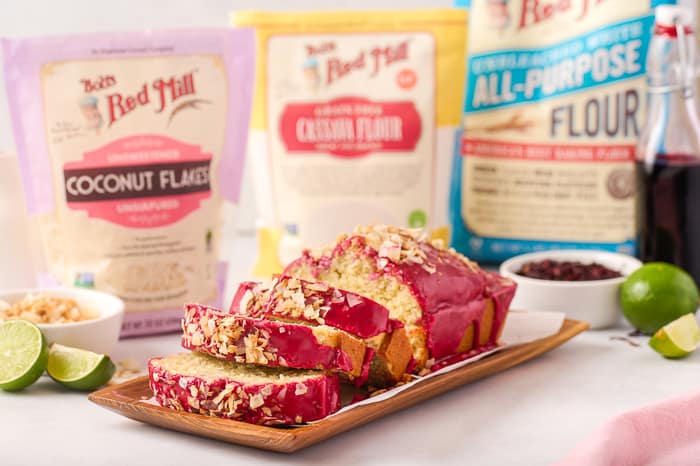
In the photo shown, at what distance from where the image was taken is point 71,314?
1.54 metres

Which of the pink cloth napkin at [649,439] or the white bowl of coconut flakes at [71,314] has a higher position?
the white bowl of coconut flakes at [71,314]

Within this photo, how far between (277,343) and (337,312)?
10cm

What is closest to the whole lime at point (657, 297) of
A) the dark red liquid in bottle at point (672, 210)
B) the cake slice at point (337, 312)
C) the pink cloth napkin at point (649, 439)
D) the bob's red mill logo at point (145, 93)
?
the dark red liquid in bottle at point (672, 210)

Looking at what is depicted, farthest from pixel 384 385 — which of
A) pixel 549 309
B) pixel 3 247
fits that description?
pixel 3 247

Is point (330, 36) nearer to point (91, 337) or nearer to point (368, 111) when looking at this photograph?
point (368, 111)

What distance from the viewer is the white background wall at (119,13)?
2352 millimetres

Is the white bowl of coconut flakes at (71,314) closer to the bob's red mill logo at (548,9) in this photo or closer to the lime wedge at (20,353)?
the lime wedge at (20,353)

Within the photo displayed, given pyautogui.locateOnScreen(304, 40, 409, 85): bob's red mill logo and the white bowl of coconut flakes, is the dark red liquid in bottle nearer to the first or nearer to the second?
pyautogui.locateOnScreen(304, 40, 409, 85): bob's red mill logo

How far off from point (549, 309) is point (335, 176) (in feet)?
1.90

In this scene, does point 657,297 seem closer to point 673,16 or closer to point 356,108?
point 673,16

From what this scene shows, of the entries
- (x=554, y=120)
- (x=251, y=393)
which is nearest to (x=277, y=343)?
(x=251, y=393)

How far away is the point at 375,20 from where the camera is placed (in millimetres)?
2115

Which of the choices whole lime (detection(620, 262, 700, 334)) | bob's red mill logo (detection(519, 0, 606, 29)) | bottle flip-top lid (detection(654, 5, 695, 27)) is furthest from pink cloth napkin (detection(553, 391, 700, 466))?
bob's red mill logo (detection(519, 0, 606, 29))

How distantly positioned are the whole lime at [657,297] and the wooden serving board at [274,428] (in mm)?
321
